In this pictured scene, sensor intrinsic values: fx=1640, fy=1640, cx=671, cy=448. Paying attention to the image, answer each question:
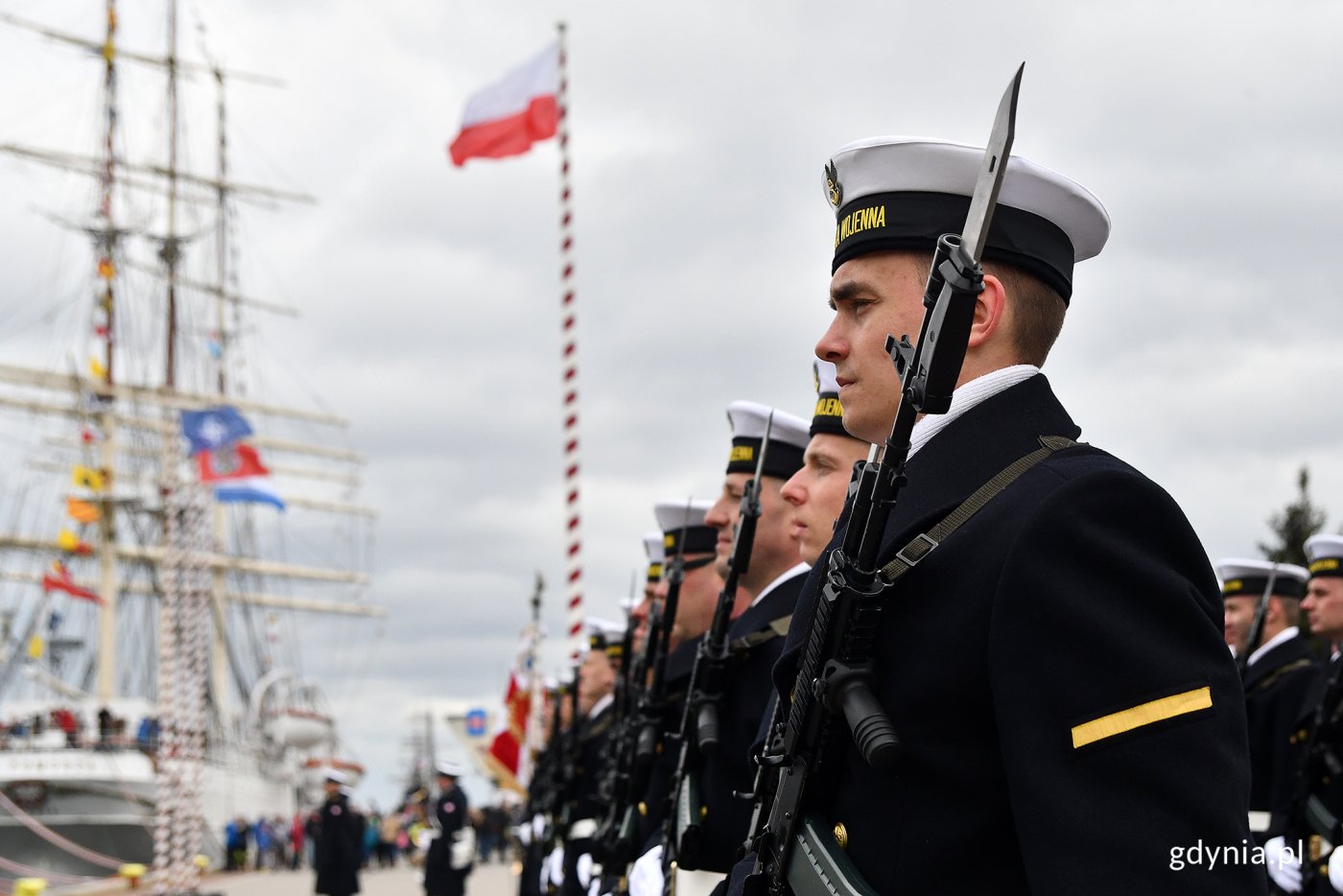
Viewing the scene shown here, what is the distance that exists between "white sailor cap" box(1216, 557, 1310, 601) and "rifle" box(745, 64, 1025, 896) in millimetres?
6280

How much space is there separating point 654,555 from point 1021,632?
7.50 m

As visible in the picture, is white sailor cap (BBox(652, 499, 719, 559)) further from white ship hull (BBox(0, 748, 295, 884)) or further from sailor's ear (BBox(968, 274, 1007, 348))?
white ship hull (BBox(0, 748, 295, 884))

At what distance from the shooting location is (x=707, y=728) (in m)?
4.67

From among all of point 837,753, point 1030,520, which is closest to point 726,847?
point 837,753

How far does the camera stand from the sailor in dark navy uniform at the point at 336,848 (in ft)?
61.9

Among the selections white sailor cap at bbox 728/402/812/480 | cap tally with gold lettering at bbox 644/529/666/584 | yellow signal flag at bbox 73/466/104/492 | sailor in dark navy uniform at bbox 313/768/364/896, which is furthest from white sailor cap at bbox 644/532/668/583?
yellow signal flag at bbox 73/466/104/492

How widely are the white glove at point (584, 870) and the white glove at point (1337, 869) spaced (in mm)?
3476

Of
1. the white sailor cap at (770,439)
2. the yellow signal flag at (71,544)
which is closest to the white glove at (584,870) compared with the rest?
the white sailor cap at (770,439)

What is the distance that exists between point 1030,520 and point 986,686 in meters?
0.22

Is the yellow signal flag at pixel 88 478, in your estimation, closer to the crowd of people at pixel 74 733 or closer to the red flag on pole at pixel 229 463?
the crowd of people at pixel 74 733

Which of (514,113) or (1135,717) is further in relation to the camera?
(514,113)

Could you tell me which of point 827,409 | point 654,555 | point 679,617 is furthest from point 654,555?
point 827,409

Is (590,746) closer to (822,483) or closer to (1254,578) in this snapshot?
(1254,578)

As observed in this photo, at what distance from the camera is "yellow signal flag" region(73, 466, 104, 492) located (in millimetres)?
42594
